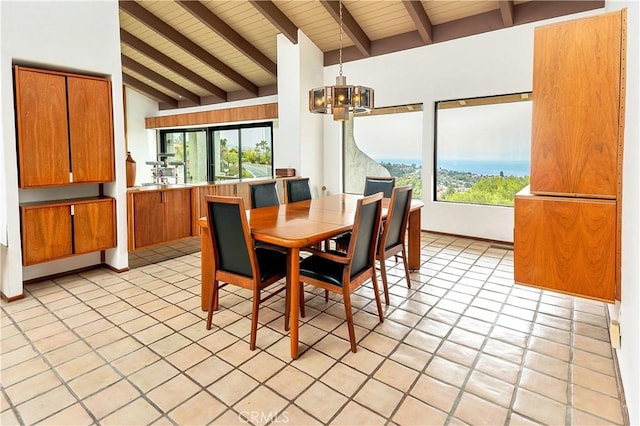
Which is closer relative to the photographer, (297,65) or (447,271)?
(447,271)

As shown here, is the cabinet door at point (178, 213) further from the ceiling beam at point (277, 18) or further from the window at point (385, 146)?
the window at point (385, 146)

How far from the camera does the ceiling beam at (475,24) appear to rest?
4.40 m

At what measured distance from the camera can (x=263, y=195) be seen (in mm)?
3836

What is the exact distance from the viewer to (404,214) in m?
3.32

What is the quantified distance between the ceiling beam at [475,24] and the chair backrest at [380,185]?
2472 mm

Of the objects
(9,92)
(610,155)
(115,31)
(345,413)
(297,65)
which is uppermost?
(297,65)

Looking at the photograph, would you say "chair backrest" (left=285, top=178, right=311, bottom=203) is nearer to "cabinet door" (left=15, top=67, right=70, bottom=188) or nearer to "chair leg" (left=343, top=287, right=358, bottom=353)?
"chair leg" (left=343, top=287, right=358, bottom=353)

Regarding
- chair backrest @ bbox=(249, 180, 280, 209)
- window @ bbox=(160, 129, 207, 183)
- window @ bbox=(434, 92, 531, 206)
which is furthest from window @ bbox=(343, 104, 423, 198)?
window @ bbox=(160, 129, 207, 183)

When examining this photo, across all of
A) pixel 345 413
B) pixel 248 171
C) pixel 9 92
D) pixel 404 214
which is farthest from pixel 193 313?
pixel 248 171

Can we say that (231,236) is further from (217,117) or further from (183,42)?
(217,117)

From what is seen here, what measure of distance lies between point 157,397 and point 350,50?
19.1 ft

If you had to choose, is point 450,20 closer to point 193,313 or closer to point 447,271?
point 447,271

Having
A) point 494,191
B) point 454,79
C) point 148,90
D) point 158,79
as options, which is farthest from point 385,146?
point 148,90

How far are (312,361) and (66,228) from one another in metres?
2.78
